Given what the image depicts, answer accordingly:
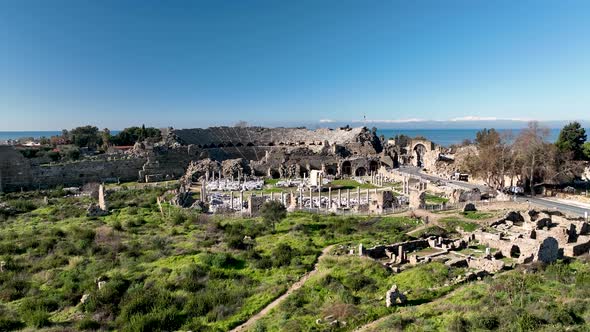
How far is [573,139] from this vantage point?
54.0 metres

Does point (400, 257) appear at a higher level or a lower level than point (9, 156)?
lower

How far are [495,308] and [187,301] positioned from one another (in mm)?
12727

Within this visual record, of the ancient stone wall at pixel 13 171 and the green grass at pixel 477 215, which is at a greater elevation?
the ancient stone wall at pixel 13 171

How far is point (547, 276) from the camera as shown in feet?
63.2

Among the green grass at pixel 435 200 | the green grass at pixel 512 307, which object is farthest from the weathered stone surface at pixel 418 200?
the green grass at pixel 512 307

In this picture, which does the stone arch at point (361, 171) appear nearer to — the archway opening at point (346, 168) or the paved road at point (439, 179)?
the archway opening at point (346, 168)

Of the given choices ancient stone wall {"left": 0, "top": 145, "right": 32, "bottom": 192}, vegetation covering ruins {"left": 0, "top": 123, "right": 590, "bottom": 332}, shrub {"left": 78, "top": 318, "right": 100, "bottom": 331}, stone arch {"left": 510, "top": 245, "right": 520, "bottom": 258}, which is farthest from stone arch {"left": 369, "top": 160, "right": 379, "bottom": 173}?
shrub {"left": 78, "top": 318, "right": 100, "bottom": 331}

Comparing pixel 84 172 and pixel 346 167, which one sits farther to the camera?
pixel 346 167

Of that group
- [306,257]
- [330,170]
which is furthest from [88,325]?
[330,170]

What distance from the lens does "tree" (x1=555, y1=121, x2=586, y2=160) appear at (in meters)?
53.8

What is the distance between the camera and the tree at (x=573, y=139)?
53.8 m

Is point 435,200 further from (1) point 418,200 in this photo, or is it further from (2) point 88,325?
(2) point 88,325

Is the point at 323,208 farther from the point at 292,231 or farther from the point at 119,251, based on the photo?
Result: the point at 119,251

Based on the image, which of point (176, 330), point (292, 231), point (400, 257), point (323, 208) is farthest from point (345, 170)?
point (176, 330)
